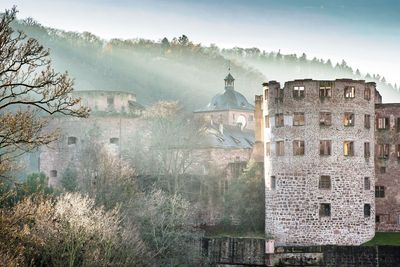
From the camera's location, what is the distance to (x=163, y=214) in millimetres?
39156

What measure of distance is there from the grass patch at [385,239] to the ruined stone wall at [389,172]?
110 cm

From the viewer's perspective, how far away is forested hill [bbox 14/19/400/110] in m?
94.6

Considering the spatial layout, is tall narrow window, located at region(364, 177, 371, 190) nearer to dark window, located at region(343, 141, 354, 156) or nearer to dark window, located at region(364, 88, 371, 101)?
dark window, located at region(343, 141, 354, 156)

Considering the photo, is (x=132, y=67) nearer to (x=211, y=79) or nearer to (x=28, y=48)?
(x=211, y=79)

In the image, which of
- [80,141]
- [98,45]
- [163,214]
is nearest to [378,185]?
[163,214]

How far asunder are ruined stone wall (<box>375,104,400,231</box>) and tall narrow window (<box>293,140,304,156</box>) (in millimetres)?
6546

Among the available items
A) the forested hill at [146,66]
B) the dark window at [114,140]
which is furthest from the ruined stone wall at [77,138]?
the forested hill at [146,66]

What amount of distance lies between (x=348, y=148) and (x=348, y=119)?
169cm

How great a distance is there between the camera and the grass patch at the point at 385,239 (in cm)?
3897

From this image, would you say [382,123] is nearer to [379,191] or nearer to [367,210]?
[379,191]

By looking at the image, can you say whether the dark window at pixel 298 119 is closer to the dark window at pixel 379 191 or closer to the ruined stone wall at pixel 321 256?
the ruined stone wall at pixel 321 256

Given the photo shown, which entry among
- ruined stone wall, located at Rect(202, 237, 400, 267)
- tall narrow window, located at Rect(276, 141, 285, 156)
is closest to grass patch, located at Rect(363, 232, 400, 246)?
ruined stone wall, located at Rect(202, 237, 400, 267)

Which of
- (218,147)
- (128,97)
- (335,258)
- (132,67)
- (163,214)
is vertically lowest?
(335,258)

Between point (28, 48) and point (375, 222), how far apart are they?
30799 mm
